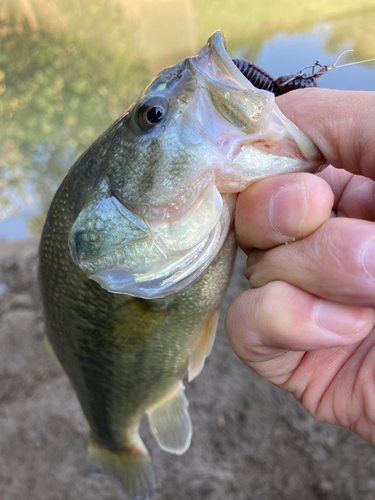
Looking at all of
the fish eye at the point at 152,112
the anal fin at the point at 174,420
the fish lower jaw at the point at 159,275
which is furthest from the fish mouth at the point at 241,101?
the anal fin at the point at 174,420

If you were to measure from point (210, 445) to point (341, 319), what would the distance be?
198 cm

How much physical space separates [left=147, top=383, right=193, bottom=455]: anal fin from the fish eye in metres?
1.22

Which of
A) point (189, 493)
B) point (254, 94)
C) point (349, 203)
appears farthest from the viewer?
point (189, 493)

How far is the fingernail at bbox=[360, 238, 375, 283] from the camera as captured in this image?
582 mm

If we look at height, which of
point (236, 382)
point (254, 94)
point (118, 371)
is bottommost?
point (236, 382)

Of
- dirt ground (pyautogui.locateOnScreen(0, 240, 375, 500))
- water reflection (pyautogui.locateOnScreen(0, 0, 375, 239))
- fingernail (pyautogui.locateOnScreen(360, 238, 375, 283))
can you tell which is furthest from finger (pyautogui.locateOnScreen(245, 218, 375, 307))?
water reflection (pyautogui.locateOnScreen(0, 0, 375, 239))

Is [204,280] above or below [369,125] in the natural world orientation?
below

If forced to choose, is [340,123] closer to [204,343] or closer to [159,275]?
[159,275]

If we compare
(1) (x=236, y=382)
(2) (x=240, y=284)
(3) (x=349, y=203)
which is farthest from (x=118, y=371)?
(2) (x=240, y=284)

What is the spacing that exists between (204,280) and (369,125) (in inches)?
22.5

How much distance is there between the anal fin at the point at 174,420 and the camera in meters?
1.46

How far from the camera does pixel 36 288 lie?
115 inches

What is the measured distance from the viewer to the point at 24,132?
18.2 ft

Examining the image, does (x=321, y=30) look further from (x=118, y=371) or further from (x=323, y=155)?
(x=118, y=371)
